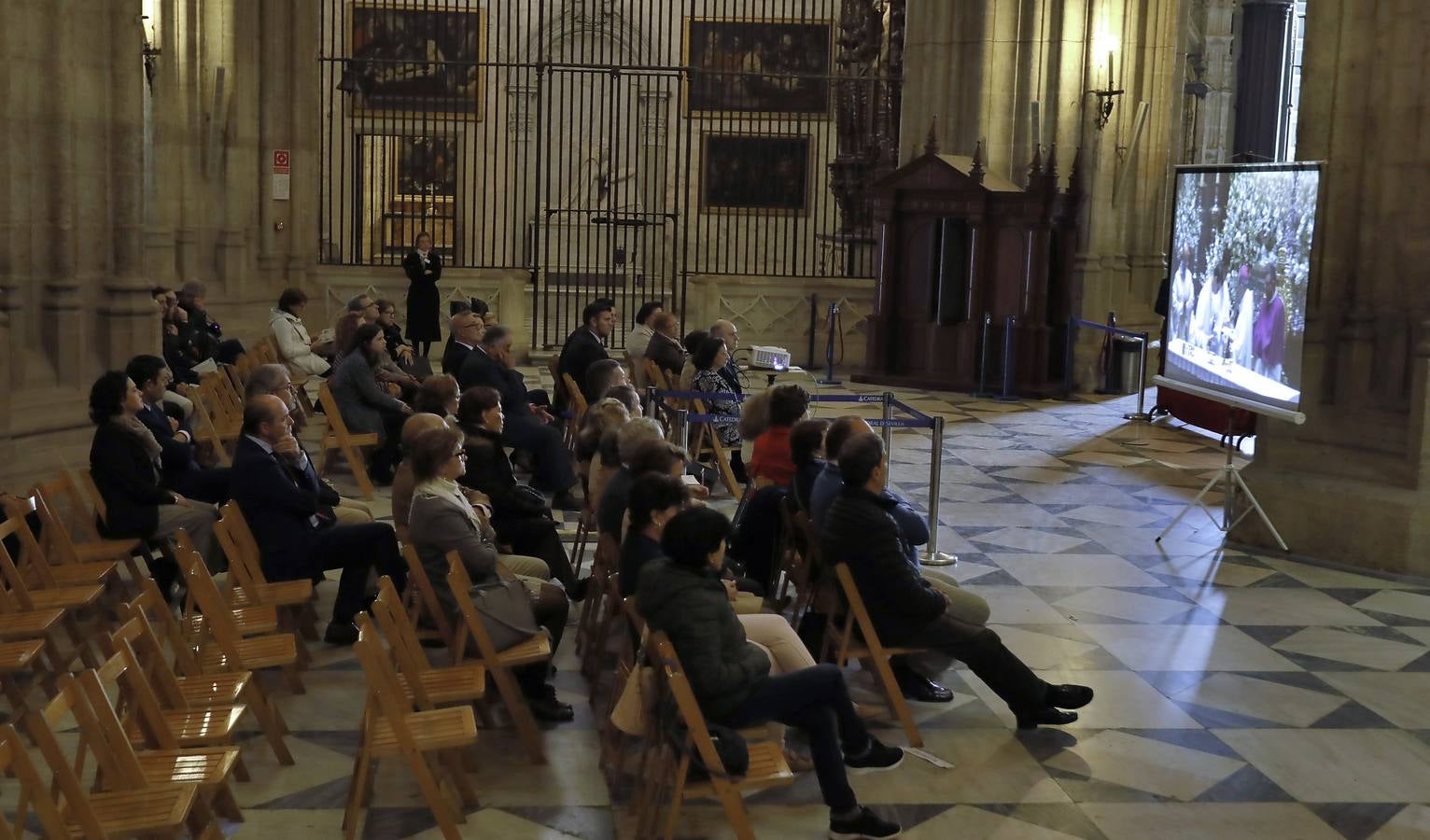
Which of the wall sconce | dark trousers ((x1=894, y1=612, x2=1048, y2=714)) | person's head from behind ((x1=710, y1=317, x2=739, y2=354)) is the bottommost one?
dark trousers ((x1=894, y1=612, x2=1048, y2=714))

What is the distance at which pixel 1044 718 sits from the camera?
6.16 metres

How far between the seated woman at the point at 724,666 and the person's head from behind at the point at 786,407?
2.87 m

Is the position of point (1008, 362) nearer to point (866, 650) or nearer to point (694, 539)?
point (866, 650)

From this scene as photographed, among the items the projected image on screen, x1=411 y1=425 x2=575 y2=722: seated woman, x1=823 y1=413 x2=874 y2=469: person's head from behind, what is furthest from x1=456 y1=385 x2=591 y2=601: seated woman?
the projected image on screen

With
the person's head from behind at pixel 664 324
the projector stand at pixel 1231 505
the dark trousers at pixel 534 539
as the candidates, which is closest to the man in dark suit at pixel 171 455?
the dark trousers at pixel 534 539

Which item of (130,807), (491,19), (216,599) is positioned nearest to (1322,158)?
(216,599)

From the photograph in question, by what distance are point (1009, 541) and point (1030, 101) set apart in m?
9.35

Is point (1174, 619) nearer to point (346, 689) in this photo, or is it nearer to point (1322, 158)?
point (1322, 158)

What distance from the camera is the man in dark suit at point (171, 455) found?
24.5 ft

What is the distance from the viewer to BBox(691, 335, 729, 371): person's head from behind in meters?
10.4

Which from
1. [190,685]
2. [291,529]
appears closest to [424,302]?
[291,529]

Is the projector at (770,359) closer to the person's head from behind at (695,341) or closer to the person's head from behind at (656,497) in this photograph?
the person's head from behind at (695,341)

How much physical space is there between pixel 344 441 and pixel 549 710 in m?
4.33

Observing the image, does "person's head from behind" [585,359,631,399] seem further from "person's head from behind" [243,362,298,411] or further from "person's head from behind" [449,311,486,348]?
"person's head from behind" [243,362,298,411]
